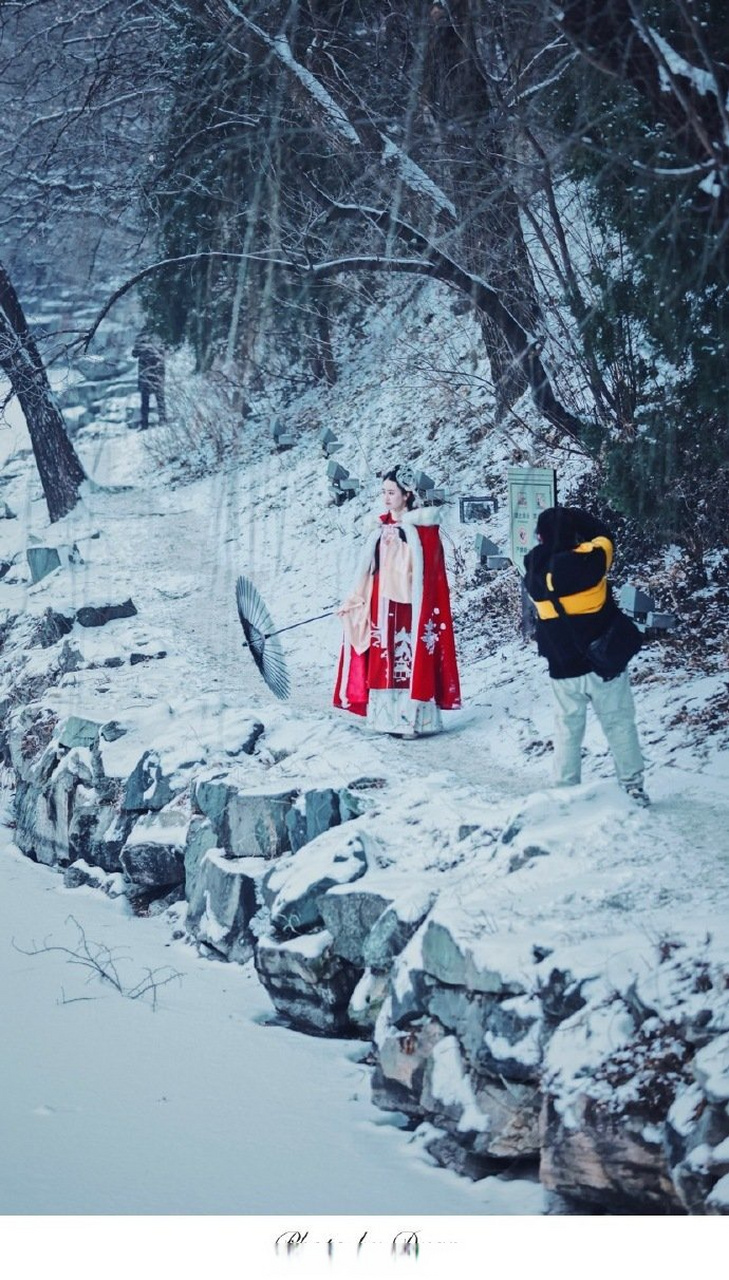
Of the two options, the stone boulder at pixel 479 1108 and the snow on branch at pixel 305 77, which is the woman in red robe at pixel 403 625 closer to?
the snow on branch at pixel 305 77

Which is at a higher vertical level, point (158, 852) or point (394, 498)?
point (394, 498)

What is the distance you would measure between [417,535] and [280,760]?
1.49 meters

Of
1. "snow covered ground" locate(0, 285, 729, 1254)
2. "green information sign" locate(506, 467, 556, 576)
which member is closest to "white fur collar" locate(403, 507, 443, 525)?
"green information sign" locate(506, 467, 556, 576)

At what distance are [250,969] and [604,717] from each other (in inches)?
82.3

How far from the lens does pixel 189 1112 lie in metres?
4.61

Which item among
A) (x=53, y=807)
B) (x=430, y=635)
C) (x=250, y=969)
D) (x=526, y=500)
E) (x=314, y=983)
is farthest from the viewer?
(x=53, y=807)

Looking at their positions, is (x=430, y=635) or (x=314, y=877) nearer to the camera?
(x=314, y=877)

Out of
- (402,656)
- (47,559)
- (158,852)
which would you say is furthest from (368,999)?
(47,559)

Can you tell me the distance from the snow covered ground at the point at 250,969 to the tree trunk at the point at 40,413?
2.07m

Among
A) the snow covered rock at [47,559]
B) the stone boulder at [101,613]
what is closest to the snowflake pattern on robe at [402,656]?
the stone boulder at [101,613]

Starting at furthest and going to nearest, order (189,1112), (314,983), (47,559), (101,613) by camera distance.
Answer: (47,559) < (101,613) < (314,983) < (189,1112)

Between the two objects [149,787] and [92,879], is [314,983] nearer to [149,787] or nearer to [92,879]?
[149,787]

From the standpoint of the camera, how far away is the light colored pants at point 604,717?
5441 mm

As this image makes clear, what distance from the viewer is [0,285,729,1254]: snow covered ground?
412 centimetres
